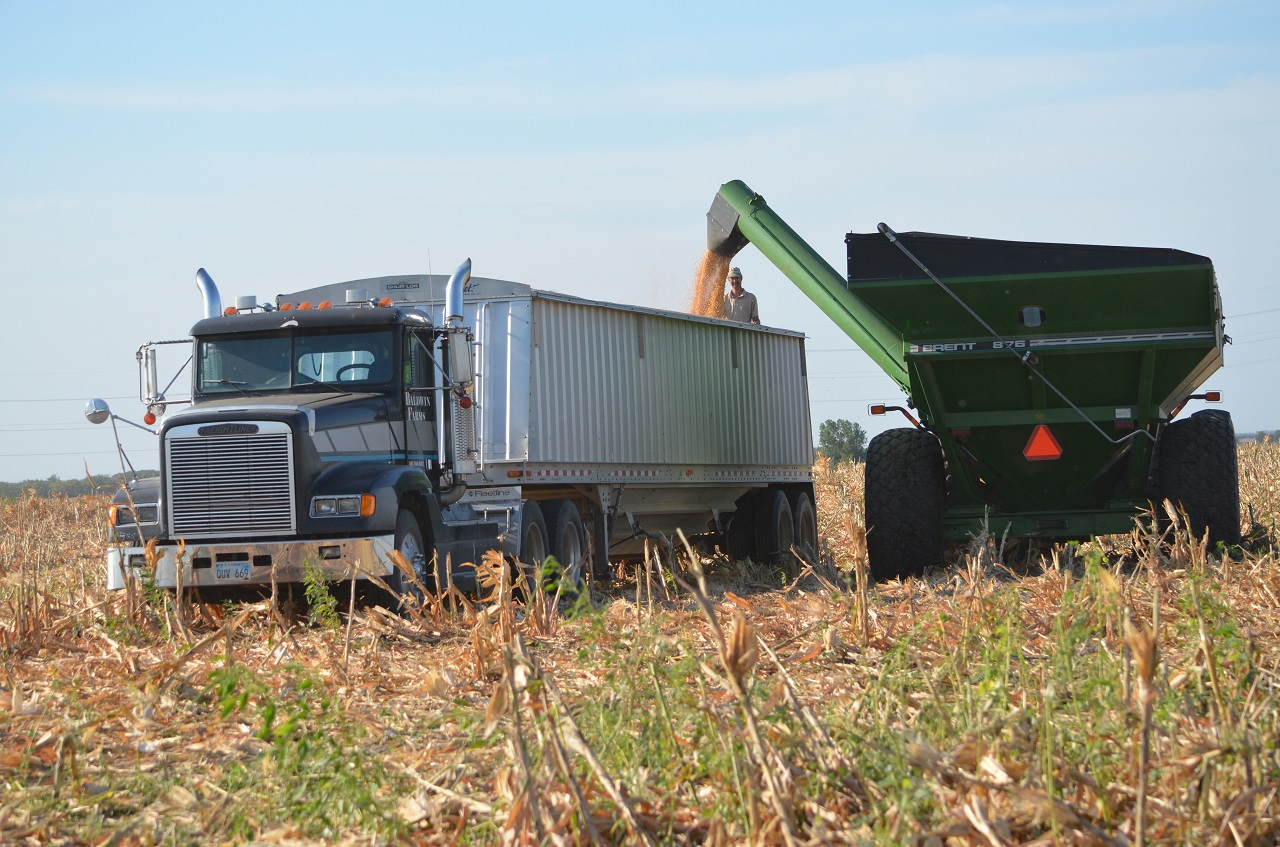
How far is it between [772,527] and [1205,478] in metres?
7.12

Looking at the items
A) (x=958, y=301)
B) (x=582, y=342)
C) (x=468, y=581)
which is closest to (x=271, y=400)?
(x=468, y=581)

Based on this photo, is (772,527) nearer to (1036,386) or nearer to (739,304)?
(739,304)

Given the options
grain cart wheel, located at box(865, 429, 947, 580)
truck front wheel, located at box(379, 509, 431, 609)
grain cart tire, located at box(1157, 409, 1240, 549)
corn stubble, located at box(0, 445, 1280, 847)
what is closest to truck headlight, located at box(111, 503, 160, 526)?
truck front wheel, located at box(379, 509, 431, 609)

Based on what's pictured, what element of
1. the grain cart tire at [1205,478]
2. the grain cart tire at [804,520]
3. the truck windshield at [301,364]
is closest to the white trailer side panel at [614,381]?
the grain cart tire at [804,520]

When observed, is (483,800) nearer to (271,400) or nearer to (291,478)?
(291,478)

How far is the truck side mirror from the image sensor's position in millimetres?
12391

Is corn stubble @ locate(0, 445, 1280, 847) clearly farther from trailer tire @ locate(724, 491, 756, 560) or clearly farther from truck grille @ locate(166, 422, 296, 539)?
trailer tire @ locate(724, 491, 756, 560)

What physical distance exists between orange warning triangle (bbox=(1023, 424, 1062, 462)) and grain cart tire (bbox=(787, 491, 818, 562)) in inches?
272

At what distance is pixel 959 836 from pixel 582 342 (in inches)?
412

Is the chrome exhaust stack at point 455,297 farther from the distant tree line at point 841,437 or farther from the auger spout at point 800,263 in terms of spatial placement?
the distant tree line at point 841,437

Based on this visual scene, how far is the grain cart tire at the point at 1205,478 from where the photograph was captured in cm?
1164

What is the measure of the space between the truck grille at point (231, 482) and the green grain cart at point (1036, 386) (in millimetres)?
4635

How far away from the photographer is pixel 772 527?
18.2m

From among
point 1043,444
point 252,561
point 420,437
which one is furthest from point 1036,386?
point 252,561
